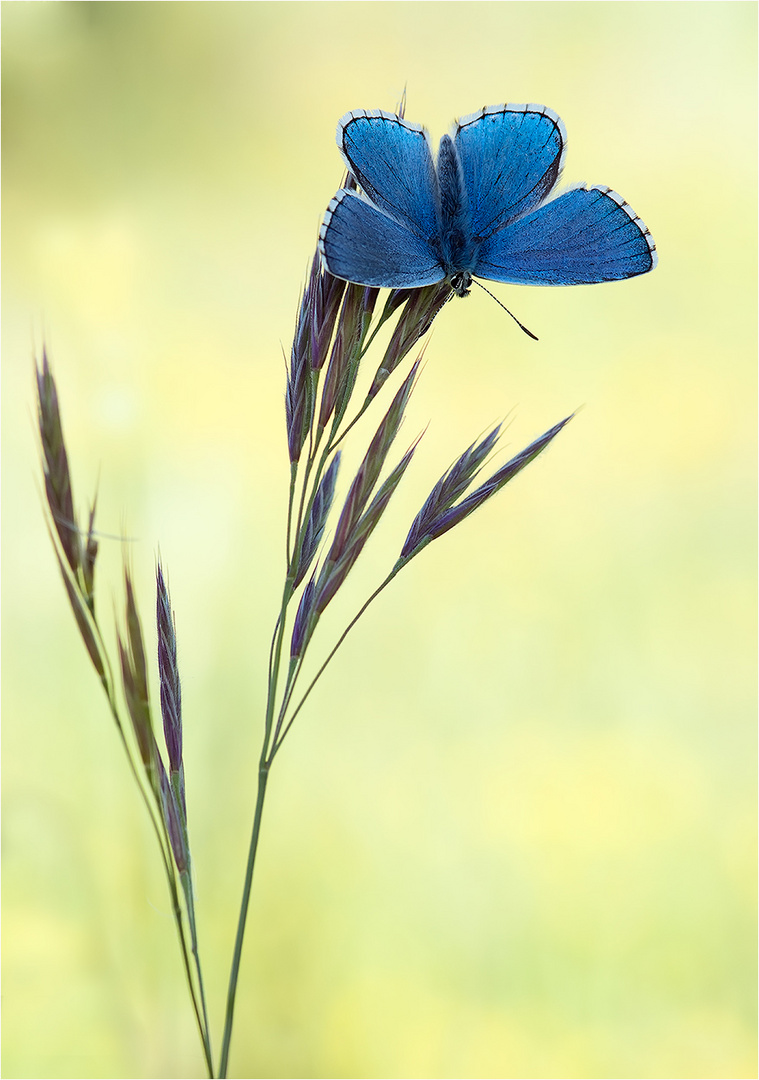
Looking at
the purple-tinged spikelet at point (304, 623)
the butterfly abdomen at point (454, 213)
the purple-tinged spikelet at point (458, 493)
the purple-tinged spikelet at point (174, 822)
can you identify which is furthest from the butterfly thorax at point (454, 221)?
the purple-tinged spikelet at point (174, 822)

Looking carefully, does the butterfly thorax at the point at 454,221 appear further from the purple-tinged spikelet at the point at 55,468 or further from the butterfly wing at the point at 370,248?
the purple-tinged spikelet at the point at 55,468

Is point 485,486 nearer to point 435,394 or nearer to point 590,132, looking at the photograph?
point 435,394

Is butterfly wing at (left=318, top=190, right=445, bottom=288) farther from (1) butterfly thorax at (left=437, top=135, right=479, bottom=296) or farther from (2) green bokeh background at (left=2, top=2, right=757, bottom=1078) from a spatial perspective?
(2) green bokeh background at (left=2, top=2, right=757, bottom=1078)

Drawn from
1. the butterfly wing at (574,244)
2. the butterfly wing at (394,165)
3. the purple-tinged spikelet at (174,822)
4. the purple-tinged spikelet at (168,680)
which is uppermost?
the butterfly wing at (394,165)

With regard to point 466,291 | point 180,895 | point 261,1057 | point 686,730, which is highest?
point 466,291

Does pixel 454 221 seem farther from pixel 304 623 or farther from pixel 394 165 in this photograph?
pixel 304 623

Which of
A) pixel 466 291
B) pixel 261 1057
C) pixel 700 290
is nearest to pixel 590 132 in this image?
pixel 700 290
